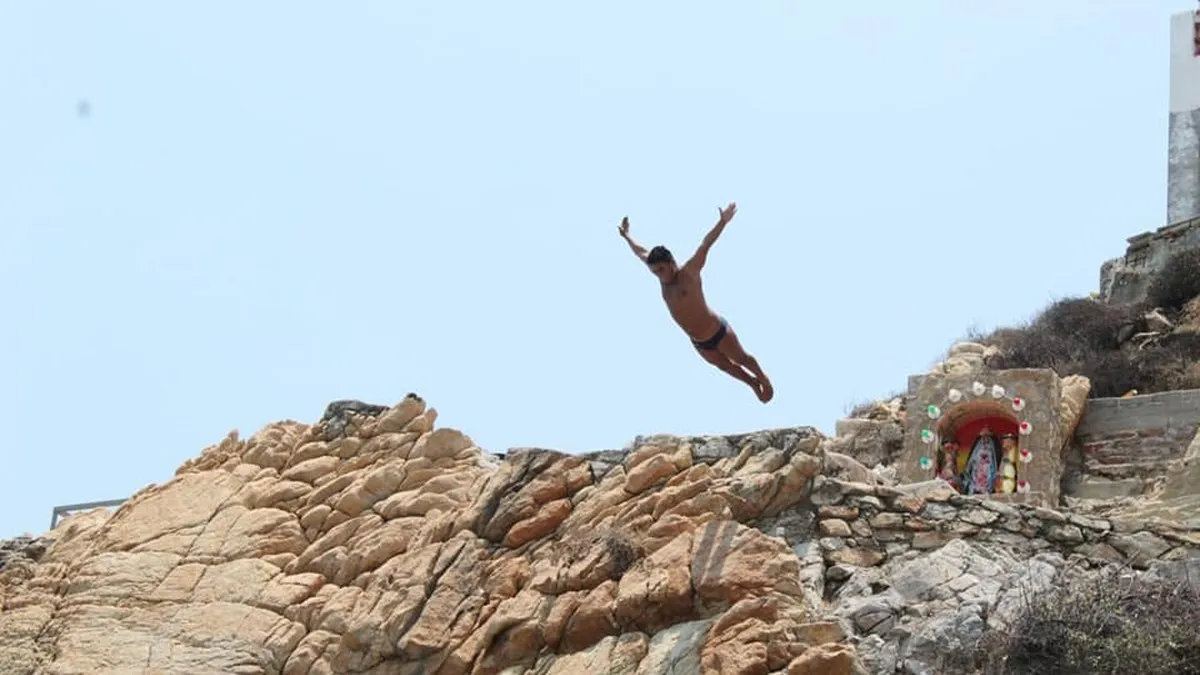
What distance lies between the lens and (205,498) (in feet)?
62.1

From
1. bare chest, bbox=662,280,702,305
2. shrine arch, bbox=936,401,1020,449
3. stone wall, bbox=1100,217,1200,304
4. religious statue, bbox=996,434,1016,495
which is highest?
stone wall, bbox=1100,217,1200,304

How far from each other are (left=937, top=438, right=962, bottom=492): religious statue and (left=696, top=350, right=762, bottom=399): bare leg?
274 inches

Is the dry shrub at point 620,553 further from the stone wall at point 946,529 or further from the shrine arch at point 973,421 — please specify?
the shrine arch at point 973,421

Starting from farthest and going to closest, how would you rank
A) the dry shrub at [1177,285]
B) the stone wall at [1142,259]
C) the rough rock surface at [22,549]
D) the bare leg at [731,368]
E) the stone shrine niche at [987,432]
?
the stone wall at [1142,259] < the dry shrub at [1177,285] < the stone shrine niche at [987,432] < the rough rock surface at [22,549] < the bare leg at [731,368]

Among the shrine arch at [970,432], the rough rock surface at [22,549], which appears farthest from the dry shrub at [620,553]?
the shrine arch at [970,432]

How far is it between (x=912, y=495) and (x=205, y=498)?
6.44 metres

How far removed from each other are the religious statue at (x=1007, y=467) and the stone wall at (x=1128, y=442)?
643mm

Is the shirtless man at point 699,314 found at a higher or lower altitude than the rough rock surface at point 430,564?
higher

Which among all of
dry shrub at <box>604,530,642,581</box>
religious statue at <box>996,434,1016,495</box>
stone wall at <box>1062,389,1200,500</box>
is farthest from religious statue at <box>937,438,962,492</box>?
dry shrub at <box>604,530,642,581</box>

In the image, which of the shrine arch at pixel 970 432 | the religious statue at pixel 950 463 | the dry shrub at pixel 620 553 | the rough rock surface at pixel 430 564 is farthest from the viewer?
the religious statue at pixel 950 463

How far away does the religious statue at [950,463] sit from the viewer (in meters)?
23.0

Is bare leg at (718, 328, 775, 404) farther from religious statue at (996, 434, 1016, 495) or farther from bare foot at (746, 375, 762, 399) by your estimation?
religious statue at (996, 434, 1016, 495)

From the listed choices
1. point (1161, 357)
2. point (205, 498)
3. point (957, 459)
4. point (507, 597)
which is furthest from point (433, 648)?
point (1161, 357)

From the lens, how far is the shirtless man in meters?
16.2
